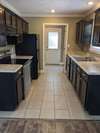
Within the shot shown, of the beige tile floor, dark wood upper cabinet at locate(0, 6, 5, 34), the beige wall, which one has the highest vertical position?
the beige wall

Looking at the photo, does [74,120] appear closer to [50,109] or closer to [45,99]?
[50,109]

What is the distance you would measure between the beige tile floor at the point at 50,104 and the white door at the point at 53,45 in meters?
3.54

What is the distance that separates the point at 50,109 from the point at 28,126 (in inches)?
26.6

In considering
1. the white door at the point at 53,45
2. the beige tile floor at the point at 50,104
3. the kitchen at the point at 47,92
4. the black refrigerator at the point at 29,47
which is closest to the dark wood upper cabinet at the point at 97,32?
the kitchen at the point at 47,92

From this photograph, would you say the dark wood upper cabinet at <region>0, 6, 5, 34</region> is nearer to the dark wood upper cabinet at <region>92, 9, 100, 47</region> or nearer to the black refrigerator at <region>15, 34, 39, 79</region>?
the black refrigerator at <region>15, 34, 39, 79</region>

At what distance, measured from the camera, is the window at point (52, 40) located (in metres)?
7.38

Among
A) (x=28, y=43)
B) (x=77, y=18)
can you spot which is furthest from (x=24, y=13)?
(x=77, y=18)

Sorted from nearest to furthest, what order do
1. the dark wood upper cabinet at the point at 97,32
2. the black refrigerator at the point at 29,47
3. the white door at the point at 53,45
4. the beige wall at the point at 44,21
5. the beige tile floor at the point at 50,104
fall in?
1. the beige tile floor at the point at 50,104
2. the dark wood upper cabinet at the point at 97,32
3. the black refrigerator at the point at 29,47
4. the beige wall at the point at 44,21
5. the white door at the point at 53,45

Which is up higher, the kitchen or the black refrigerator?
the black refrigerator

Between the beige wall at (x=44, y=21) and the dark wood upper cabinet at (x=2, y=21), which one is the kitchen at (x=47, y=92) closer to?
the dark wood upper cabinet at (x=2, y=21)

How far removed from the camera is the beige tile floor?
2.62 meters

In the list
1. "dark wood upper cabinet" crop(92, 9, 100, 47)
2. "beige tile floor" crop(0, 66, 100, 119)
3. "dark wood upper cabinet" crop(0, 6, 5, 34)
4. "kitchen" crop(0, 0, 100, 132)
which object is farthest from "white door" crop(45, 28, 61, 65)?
"dark wood upper cabinet" crop(0, 6, 5, 34)

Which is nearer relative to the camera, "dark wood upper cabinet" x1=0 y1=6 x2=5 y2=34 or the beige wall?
"dark wood upper cabinet" x1=0 y1=6 x2=5 y2=34

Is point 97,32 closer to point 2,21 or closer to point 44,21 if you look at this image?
point 2,21
